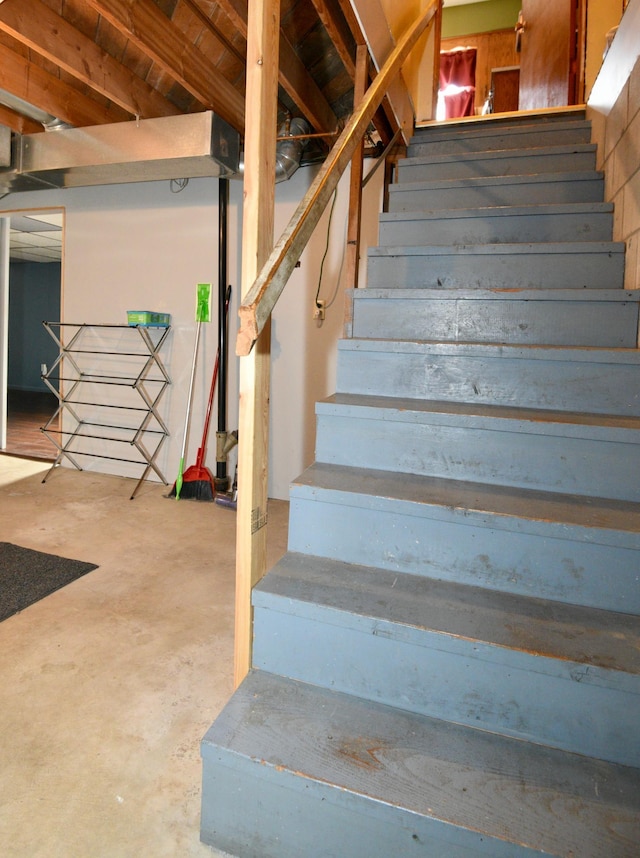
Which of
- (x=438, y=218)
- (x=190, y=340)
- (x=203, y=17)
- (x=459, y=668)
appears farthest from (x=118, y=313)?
(x=459, y=668)

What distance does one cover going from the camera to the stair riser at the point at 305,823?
3.14 ft

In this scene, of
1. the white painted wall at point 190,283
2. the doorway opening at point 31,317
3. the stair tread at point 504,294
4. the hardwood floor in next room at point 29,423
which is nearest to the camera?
the stair tread at point 504,294

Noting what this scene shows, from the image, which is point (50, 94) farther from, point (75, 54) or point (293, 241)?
point (293, 241)

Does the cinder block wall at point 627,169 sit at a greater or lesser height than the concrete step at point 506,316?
greater

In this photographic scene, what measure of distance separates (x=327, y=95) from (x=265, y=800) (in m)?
3.98

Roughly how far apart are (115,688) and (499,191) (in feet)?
9.27

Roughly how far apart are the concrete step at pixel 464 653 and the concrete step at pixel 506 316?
1.09 m

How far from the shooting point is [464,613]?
48.9 inches

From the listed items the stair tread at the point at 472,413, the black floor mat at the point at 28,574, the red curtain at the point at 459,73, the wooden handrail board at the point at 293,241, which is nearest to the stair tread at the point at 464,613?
the stair tread at the point at 472,413

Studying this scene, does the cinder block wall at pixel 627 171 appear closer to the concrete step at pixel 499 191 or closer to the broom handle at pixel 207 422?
the concrete step at pixel 499 191

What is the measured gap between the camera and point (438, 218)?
2.58m

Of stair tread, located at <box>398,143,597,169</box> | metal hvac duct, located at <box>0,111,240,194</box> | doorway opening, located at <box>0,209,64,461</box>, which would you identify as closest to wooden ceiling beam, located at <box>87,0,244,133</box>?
metal hvac duct, located at <box>0,111,240,194</box>

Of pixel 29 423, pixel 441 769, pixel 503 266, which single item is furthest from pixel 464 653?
pixel 29 423

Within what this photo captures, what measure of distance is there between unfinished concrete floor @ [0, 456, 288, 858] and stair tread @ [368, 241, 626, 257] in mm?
1735
